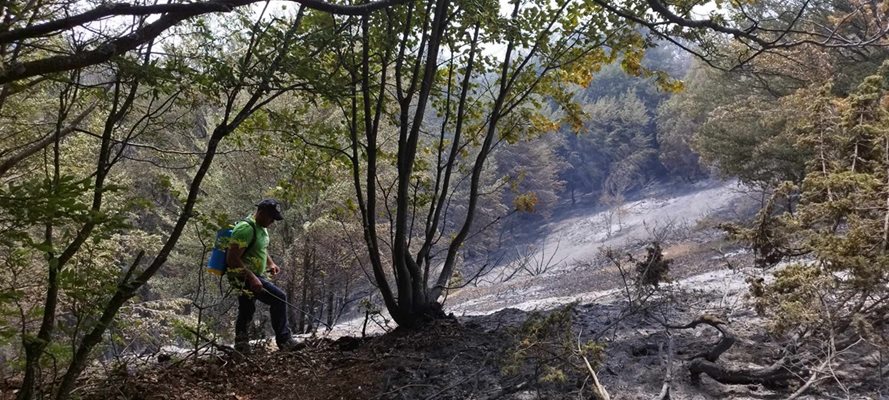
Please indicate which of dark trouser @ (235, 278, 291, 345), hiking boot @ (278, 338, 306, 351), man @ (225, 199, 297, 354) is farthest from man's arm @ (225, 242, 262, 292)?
hiking boot @ (278, 338, 306, 351)

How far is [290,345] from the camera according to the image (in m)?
4.28

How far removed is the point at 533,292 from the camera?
1453cm

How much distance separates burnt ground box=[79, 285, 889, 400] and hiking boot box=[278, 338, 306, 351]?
11 cm

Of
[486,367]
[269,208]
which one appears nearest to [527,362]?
[486,367]

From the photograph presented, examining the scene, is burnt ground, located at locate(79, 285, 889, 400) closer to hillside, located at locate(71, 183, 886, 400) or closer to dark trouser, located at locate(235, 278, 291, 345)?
hillside, located at locate(71, 183, 886, 400)

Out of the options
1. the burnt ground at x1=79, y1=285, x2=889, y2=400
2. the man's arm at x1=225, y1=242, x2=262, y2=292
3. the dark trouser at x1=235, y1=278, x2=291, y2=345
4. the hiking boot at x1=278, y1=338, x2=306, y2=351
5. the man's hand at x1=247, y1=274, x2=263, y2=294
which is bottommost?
the burnt ground at x1=79, y1=285, x2=889, y2=400

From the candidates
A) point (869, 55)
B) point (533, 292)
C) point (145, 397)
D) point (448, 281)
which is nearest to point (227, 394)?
point (145, 397)

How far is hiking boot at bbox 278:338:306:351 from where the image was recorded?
4.21m

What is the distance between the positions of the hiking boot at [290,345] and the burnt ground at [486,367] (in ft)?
0.37

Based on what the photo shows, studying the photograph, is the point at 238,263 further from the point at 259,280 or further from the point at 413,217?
the point at 413,217

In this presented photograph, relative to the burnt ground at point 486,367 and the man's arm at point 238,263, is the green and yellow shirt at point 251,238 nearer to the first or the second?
the man's arm at point 238,263

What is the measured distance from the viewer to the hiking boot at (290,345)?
166 inches

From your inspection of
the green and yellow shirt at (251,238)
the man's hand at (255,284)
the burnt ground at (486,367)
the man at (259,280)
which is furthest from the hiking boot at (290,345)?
the green and yellow shirt at (251,238)

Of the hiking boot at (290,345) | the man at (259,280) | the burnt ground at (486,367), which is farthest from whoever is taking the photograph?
the man at (259,280)
